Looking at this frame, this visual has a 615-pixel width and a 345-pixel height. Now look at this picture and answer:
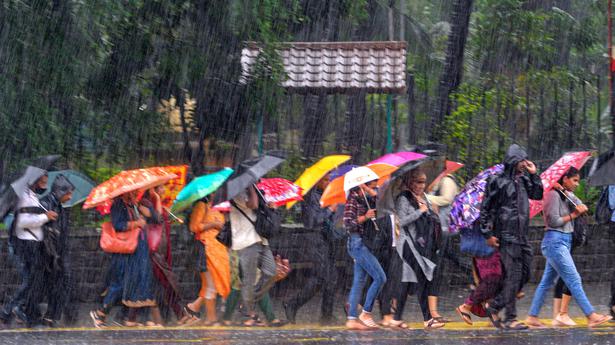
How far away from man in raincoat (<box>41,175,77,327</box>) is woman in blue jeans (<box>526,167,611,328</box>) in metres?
4.82

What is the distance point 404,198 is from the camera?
11633mm

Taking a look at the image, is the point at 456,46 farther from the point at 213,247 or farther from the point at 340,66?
the point at 213,247

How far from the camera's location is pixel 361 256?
11867 mm

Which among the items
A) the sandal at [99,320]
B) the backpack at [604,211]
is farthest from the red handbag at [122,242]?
the backpack at [604,211]

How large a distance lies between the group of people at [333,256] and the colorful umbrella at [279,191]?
19cm

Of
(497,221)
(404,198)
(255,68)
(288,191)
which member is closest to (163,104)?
(255,68)

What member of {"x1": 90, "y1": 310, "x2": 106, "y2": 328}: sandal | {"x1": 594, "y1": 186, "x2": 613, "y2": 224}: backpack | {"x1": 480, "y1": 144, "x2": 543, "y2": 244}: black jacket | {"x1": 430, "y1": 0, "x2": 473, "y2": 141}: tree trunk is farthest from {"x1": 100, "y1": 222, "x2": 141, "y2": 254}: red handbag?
{"x1": 430, "y1": 0, "x2": 473, "y2": 141}: tree trunk

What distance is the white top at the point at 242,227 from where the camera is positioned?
1205 centimetres

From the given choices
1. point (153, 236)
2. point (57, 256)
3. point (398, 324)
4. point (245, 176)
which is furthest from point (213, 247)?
point (398, 324)

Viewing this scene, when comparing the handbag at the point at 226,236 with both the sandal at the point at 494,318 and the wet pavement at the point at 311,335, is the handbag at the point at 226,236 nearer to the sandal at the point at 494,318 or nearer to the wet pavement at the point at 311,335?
the wet pavement at the point at 311,335

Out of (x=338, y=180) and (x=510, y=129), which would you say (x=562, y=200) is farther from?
(x=510, y=129)

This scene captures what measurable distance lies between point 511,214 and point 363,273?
176cm

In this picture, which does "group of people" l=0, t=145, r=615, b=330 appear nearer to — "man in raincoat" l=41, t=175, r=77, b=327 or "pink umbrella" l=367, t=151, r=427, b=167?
"man in raincoat" l=41, t=175, r=77, b=327

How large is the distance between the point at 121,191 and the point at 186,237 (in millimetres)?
2546
